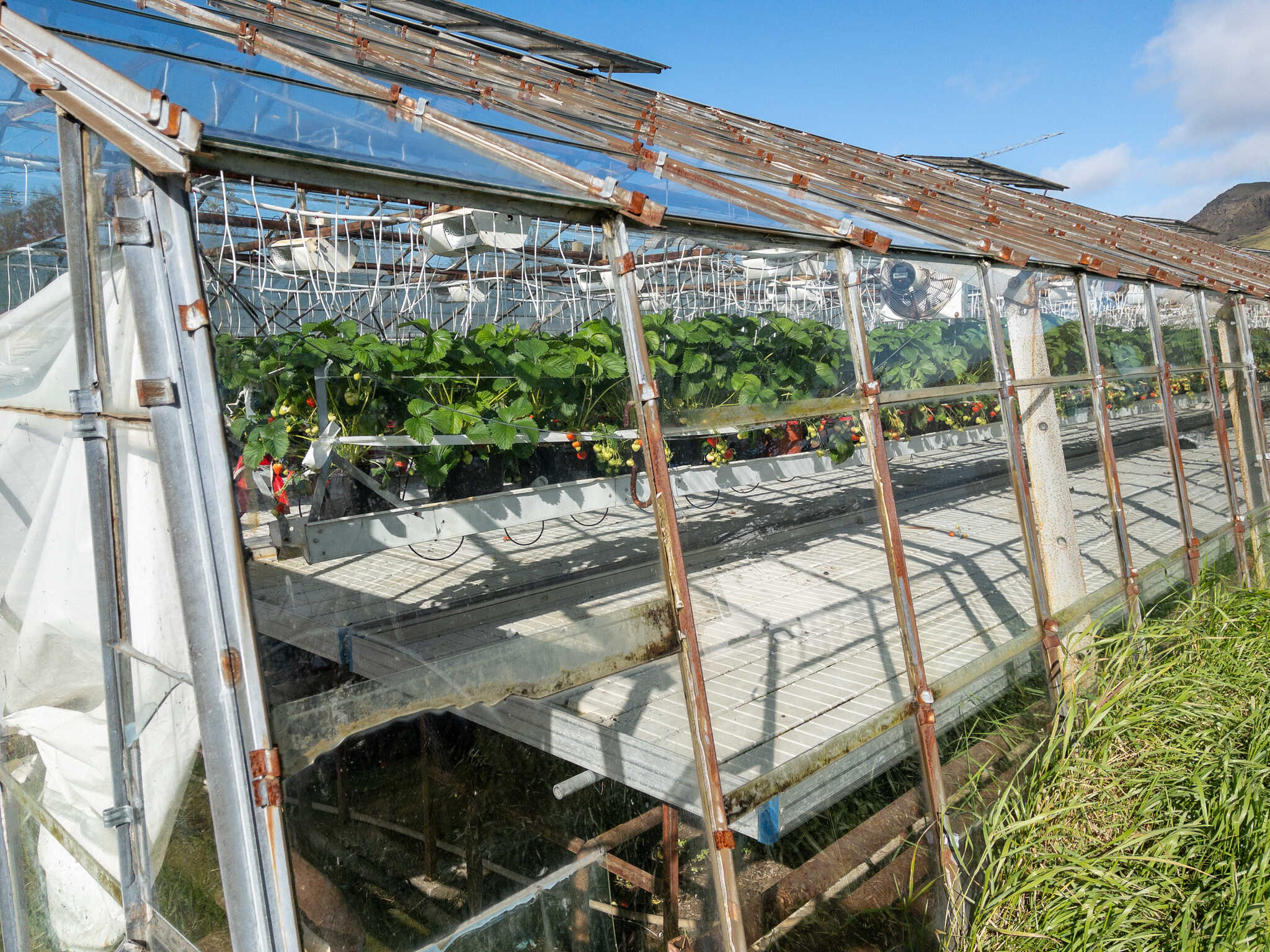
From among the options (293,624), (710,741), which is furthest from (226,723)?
(710,741)

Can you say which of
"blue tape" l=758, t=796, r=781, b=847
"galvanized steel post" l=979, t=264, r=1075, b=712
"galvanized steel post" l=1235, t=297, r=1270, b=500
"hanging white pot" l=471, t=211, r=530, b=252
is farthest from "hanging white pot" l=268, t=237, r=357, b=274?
"galvanized steel post" l=1235, t=297, r=1270, b=500

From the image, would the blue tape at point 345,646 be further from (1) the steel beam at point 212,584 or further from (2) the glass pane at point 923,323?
(2) the glass pane at point 923,323

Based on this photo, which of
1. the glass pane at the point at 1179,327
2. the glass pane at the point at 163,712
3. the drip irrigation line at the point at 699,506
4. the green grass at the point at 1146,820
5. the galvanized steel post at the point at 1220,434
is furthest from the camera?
the galvanized steel post at the point at 1220,434

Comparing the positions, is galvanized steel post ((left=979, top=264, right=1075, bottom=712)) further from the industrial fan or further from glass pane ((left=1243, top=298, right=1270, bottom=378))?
glass pane ((left=1243, top=298, right=1270, bottom=378))

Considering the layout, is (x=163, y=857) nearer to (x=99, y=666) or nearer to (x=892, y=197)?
(x=99, y=666)

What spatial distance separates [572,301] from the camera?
3.31 m

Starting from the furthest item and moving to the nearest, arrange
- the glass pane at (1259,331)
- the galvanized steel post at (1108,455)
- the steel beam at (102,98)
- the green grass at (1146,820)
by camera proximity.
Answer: the glass pane at (1259,331) → the galvanized steel post at (1108,455) → the green grass at (1146,820) → the steel beam at (102,98)

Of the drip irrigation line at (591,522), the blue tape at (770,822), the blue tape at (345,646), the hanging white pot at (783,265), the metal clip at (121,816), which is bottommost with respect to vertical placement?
the blue tape at (770,822)

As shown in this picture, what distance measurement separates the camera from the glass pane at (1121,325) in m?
4.11

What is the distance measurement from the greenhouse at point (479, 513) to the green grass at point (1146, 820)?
0.21 meters

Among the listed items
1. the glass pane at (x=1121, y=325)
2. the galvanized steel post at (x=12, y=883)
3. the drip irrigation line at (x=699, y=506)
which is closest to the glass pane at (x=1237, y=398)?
the glass pane at (x=1121, y=325)

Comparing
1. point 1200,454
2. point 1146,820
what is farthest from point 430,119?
point 1200,454

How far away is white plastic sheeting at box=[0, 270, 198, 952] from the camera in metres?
1.67

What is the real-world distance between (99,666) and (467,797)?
84 cm
